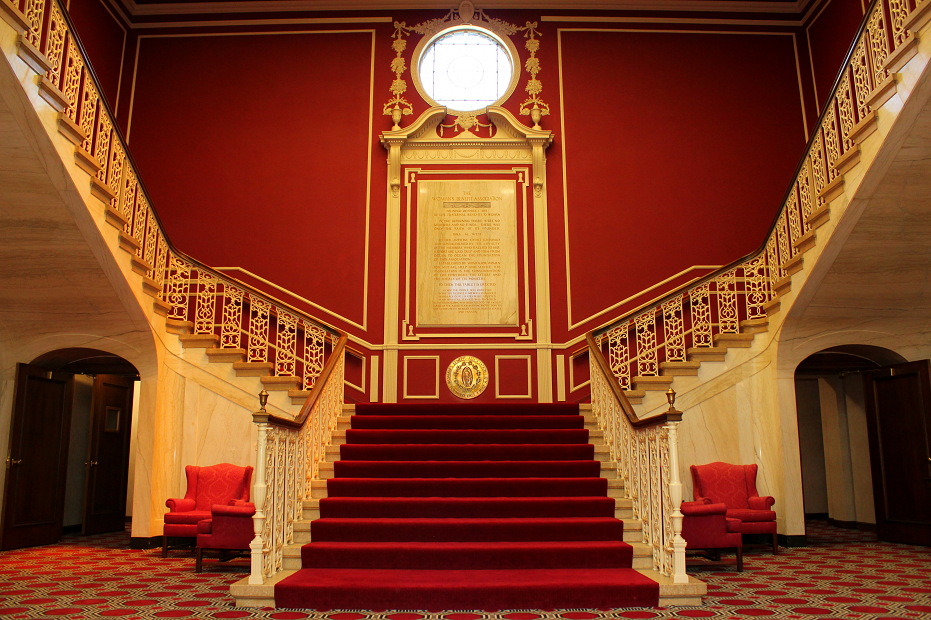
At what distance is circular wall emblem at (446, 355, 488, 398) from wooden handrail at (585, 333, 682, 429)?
1.92 m

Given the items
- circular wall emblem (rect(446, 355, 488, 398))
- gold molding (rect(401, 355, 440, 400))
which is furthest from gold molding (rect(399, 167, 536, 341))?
circular wall emblem (rect(446, 355, 488, 398))

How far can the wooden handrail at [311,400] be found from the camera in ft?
15.9

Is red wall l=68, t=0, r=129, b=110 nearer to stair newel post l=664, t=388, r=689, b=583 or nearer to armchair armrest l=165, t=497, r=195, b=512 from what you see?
armchair armrest l=165, t=497, r=195, b=512

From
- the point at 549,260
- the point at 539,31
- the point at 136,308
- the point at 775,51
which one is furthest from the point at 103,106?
the point at 775,51

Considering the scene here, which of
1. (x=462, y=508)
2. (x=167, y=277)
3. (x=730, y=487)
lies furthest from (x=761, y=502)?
(x=167, y=277)

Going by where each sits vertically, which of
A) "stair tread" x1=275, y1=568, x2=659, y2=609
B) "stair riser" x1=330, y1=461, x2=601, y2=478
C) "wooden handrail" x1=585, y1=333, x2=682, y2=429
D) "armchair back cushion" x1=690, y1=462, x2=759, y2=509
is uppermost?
"wooden handrail" x1=585, y1=333, x2=682, y2=429

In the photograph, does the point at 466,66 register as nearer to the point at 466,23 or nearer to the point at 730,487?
the point at 466,23

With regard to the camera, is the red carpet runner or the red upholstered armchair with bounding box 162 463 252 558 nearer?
the red carpet runner

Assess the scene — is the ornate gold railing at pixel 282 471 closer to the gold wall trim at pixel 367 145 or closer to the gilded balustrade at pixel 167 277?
the gilded balustrade at pixel 167 277

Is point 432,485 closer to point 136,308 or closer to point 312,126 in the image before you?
point 136,308

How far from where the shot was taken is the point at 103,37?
30.5ft

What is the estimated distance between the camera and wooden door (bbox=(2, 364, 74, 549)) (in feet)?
22.9

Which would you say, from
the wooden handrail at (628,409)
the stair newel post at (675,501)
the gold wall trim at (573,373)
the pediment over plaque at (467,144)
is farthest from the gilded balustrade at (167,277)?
the gold wall trim at (573,373)

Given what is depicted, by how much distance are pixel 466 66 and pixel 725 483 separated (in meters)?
6.38
